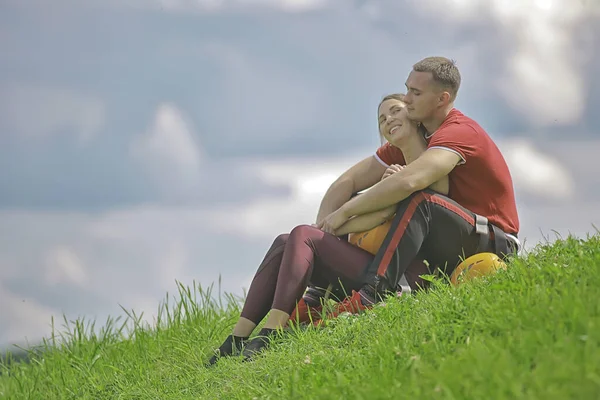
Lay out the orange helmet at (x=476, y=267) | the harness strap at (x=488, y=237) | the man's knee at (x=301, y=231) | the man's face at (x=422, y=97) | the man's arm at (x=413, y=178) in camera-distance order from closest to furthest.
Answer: the orange helmet at (x=476, y=267)
the man's arm at (x=413, y=178)
the harness strap at (x=488, y=237)
the man's knee at (x=301, y=231)
the man's face at (x=422, y=97)

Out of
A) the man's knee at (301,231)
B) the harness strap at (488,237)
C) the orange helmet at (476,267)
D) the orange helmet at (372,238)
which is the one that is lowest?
the orange helmet at (476,267)

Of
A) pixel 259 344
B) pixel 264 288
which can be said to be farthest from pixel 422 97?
pixel 259 344

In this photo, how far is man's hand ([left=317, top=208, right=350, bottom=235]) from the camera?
683 cm

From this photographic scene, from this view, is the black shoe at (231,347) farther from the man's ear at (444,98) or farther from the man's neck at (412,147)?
the man's ear at (444,98)

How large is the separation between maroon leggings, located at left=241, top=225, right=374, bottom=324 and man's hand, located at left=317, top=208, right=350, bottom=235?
0.12 metres

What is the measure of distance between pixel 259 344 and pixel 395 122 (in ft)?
7.50

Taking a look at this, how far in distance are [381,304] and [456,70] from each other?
2.29 metres

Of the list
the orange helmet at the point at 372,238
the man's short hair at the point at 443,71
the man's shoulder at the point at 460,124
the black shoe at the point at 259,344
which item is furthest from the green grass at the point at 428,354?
the man's short hair at the point at 443,71

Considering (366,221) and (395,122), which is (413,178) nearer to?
(366,221)

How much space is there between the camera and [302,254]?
6684mm

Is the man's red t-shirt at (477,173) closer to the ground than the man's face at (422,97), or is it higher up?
closer to the ground

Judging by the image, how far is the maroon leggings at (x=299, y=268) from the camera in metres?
6.64

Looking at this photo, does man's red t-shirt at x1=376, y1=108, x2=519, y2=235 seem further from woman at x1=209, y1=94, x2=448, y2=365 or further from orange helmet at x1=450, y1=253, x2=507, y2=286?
orange helmet at x1=450, y1=253, x2=507, y2=286

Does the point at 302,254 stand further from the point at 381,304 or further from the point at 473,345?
the point at 473,345
